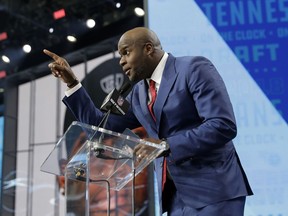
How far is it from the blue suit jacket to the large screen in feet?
5.75

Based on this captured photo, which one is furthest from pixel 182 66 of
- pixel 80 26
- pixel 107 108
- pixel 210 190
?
pixel 80 26

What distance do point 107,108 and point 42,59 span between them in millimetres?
3274

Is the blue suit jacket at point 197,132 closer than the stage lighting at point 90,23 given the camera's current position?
Yes

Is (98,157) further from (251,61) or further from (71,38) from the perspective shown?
(71,38)

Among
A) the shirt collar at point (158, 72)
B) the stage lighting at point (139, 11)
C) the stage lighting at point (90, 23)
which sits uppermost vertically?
the stage lighting at point (139, 11)

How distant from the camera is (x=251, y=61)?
3.88m

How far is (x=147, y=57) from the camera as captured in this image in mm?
2027

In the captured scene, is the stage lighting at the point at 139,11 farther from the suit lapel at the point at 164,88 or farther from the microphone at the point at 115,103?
the microphone at the point at 115,103

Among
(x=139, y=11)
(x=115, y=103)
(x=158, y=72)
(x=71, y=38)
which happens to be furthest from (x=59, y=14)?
(x=115, y=103)

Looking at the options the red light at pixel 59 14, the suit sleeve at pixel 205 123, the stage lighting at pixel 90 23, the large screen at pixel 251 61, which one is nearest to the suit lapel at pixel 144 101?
the suit sleeve at pixel 205 123

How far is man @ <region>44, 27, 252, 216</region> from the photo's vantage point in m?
1.82

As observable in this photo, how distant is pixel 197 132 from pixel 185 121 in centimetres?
14

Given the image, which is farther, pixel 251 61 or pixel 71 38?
pixel 71 38

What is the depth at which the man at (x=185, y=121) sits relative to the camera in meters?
1.82
